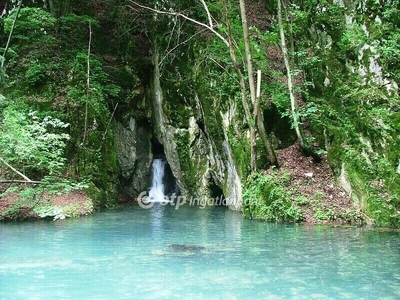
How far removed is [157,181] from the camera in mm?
21766

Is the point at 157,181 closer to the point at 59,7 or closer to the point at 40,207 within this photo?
the point at 40,207

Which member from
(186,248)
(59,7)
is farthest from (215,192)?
(59,7)

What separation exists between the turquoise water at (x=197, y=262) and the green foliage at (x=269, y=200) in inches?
20.0

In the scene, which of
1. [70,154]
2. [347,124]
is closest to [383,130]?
[347,124]

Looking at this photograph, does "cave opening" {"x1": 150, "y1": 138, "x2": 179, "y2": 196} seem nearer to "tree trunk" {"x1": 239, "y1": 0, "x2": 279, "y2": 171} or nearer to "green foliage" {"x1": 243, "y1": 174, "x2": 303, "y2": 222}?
"green foliage" {"x1": 243, "y1": 174, "x2": 303, "y2": 222}

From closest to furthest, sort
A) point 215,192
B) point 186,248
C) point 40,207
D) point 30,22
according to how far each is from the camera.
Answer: point 186,248 < point 40,207 < point 30,22 < point 215,192

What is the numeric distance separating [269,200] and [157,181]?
33.8 feet

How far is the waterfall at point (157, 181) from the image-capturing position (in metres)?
21.2

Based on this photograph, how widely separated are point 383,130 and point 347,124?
1.11 metres

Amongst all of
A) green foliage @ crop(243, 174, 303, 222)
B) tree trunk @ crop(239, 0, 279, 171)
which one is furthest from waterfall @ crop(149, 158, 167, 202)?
tree trunk @ crop(239, 0, 279, 171)

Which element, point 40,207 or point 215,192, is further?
point 215,192

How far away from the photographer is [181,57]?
19.0 m

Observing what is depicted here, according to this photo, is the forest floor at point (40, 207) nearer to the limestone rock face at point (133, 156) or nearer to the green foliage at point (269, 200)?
the green foliage at point (269, 200)

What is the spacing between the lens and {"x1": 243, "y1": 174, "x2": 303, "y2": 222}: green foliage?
11.8 metres
